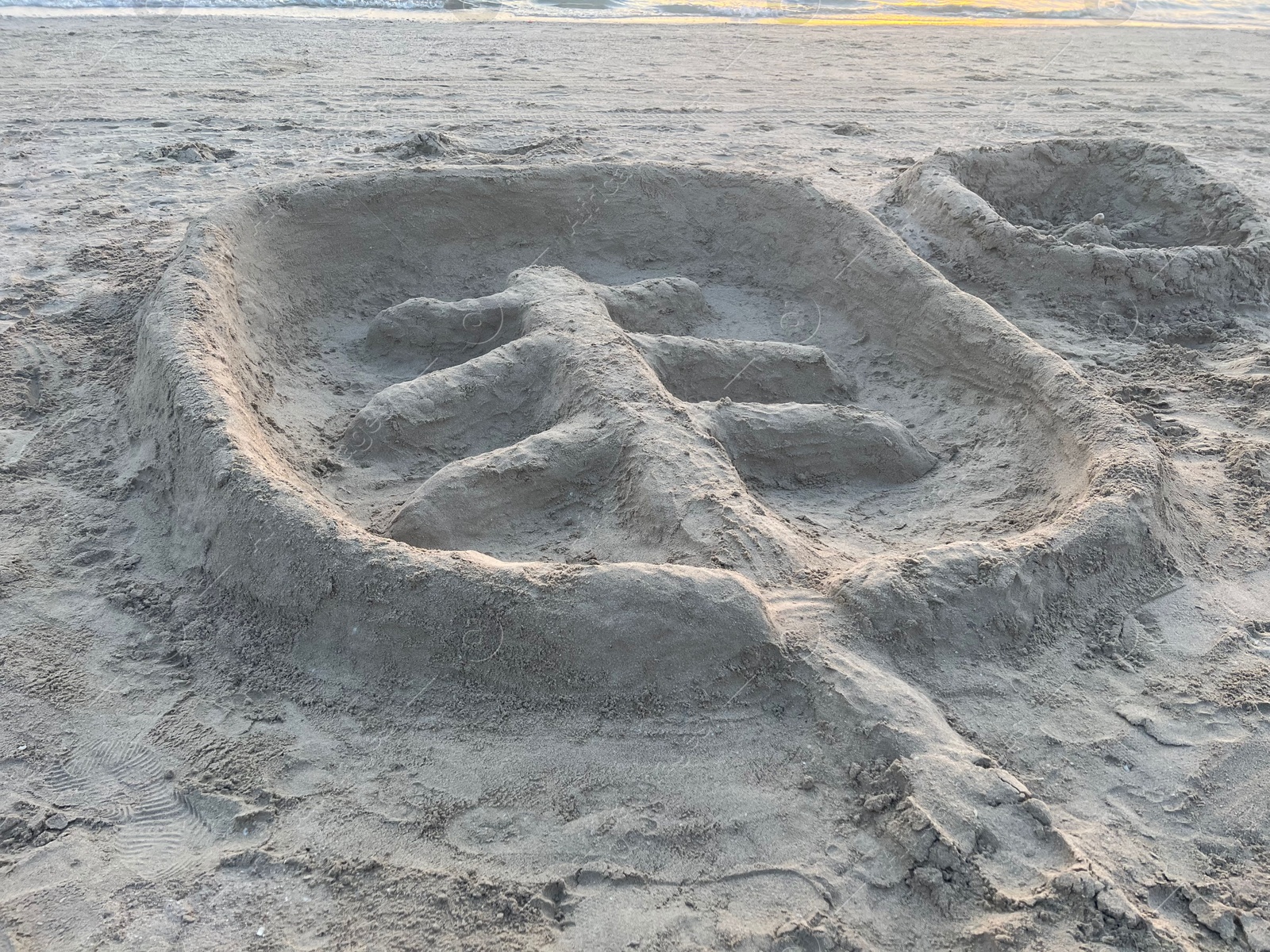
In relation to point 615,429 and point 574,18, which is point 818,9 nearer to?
point 574,18

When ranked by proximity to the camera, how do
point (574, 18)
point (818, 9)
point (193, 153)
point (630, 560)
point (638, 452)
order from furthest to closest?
point (818, 9), point (574, 18), point (193, 153), point (638, 452), point (630, 560)

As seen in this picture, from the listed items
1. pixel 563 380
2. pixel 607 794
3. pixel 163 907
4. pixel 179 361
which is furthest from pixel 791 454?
pixel 163 907

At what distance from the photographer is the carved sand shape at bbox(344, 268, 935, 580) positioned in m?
3.12

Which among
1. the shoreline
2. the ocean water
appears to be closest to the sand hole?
the shoreline

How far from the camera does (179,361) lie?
3.48 meters

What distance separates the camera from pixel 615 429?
3.47 metres

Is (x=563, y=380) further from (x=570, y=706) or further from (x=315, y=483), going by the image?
(x=570, y=706)

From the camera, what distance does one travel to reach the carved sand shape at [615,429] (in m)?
3.12

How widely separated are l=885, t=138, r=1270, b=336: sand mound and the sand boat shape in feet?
3.22

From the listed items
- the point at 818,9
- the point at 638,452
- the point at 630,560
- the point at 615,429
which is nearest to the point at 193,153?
the point at 615,429

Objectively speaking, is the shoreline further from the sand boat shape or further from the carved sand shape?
the carved sand shape

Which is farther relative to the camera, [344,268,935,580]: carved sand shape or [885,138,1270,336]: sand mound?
[885,138,1270,336]: sand mound

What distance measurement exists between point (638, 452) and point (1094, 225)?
412cm

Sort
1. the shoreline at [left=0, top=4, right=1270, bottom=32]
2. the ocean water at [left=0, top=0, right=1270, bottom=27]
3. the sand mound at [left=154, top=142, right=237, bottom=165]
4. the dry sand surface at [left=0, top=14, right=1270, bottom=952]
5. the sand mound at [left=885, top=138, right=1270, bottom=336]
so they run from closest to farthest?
the dry sand surface at [left=0, top=14, right=1270, bottom=952]
the sand mound at [left=885, top=138, right=1270, bottom=336]
the sand mound at [left=154, top=142, right=237, bottom=165]
the shoreline at [left=0, top=4, right=1270, bottom=32]
the ocean water at [left=0, top=0, right=1270, bottom=27]
